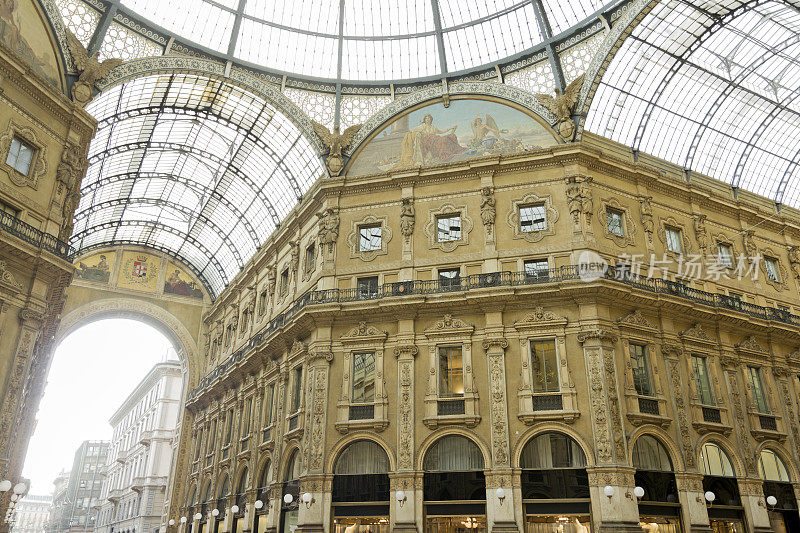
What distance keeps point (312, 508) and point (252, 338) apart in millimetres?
14623

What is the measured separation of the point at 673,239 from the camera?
32.2 m

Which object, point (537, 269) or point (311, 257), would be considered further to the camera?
point (311, 257)

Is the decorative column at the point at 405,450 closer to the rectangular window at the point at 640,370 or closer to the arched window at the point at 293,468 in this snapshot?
the arched window at the point at 293,468

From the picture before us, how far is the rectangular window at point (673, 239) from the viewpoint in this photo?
31.9 m

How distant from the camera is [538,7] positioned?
32281mm

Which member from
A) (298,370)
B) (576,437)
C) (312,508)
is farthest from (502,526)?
(298,370)

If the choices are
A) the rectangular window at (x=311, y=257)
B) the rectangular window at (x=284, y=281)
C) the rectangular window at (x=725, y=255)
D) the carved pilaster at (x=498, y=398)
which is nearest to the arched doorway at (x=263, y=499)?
the rectangular window at (x=284, y=281)

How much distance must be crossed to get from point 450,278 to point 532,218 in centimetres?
503

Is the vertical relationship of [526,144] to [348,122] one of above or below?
below

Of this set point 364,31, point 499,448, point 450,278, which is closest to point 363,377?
point 450,278

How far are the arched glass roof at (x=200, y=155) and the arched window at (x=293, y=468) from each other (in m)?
16.4

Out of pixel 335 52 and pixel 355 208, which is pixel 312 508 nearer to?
pixel 355 208

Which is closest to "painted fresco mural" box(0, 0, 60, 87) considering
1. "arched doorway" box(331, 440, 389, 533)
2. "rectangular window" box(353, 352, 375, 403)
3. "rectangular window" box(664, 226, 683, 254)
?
"rectangular window" box(353, 352, 375, 403)

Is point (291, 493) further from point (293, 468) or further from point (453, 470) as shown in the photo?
point (453, 470)
